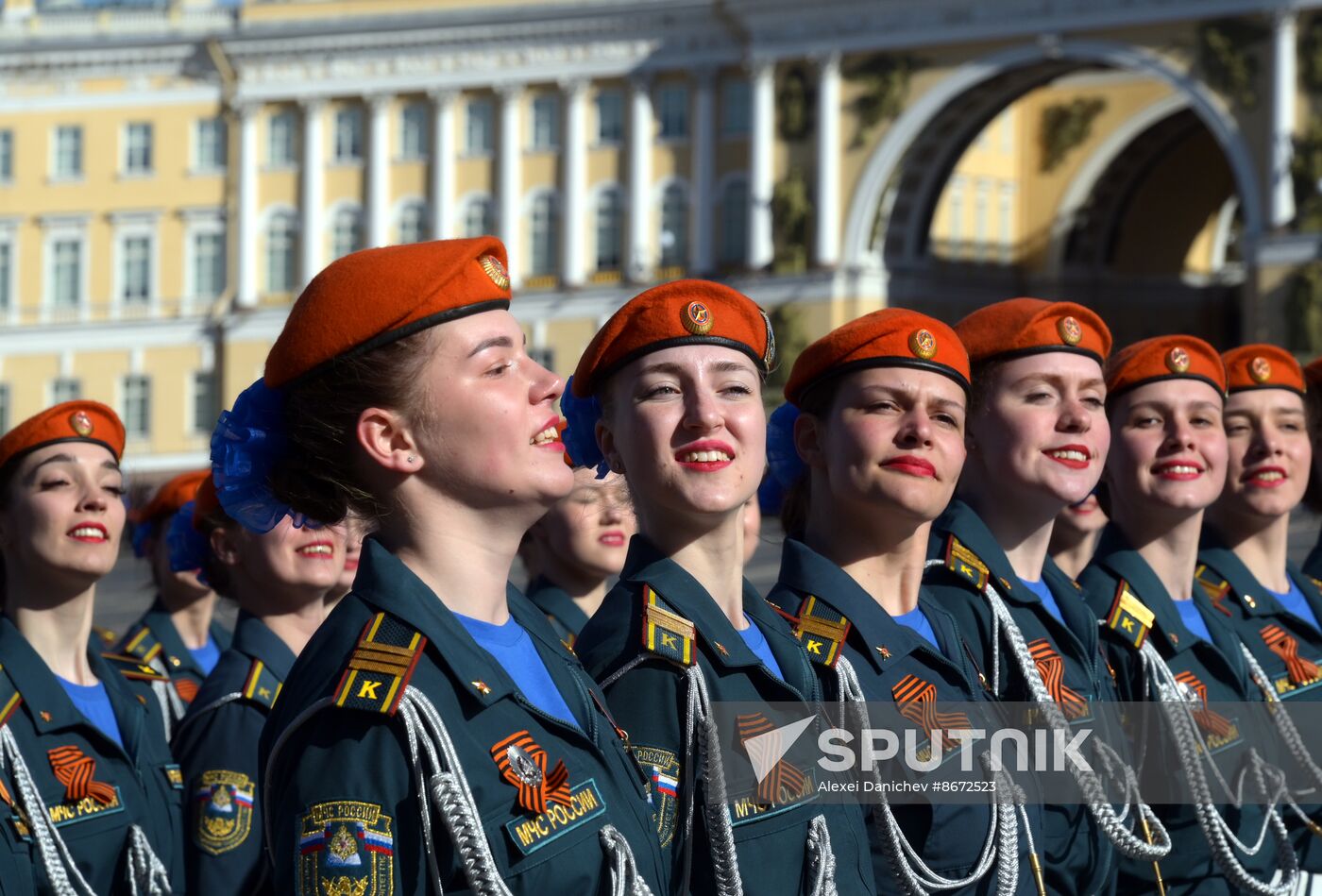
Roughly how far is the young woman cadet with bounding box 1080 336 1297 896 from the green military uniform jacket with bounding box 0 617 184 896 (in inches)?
92.2

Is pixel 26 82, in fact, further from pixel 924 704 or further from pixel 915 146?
pixel 924 704

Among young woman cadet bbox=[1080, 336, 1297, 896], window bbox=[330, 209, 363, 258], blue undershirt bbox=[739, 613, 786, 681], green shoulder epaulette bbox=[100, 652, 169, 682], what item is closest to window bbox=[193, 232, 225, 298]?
window bbox=[330, 209, 363, 258]

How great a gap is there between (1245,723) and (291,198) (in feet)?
132

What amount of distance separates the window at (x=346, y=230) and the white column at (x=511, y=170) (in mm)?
3183

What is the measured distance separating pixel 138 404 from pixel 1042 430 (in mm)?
41759

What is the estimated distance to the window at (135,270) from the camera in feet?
148

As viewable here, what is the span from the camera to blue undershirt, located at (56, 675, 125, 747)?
518 cm

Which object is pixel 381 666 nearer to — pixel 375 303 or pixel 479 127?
pixel 375 303

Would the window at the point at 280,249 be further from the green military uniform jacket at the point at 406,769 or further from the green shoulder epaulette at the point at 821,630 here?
the green military uniform jacket at the point at 406,769

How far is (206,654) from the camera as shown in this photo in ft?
26.3

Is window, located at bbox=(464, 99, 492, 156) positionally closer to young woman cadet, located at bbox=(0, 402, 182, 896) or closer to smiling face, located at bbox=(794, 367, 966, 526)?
young woman cadet, located at bbox=(0, 402, 182, 896)

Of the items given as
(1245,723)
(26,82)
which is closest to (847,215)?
(26,82)

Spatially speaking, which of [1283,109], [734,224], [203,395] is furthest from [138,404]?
[1283,109]

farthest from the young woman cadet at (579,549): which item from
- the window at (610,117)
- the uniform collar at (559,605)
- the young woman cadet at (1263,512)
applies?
the window at (610,117)
